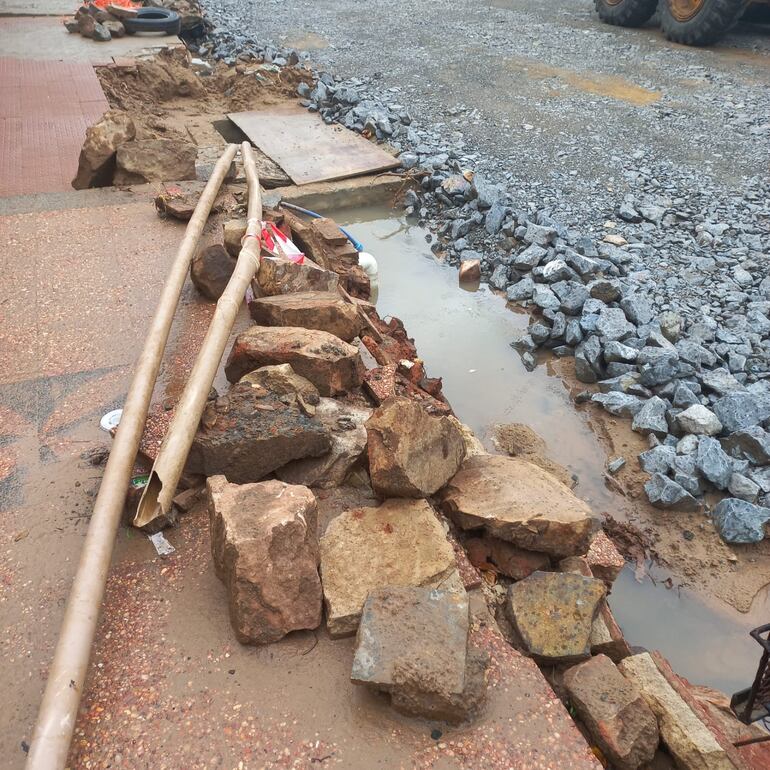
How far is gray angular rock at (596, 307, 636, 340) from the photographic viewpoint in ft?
14.6

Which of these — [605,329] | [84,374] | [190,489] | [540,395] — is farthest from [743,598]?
[84,374]

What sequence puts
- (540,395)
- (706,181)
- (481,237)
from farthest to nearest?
1. (706,181)
2. (481,237)
3. (540,395)

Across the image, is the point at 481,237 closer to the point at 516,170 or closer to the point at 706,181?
the point at 516,170

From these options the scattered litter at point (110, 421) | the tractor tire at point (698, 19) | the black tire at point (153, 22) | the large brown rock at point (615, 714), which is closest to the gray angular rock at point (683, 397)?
the large brown rock at point (615, 714)

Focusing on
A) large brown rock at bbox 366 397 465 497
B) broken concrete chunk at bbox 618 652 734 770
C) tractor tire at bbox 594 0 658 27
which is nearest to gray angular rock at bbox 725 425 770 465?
broken concrete chunk at bbox 618 652 734 770

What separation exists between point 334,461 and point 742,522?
2.12 m

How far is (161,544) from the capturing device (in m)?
2.31

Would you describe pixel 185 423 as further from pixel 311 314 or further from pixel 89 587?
pixel 311 314

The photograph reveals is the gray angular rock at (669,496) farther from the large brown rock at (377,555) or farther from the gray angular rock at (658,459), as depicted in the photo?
the large brown rock at (377,555)

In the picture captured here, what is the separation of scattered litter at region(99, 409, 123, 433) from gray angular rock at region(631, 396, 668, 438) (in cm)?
290

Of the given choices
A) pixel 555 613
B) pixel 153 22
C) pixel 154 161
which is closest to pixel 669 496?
pixel 555 613

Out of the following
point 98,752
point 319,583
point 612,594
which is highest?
point 319,583

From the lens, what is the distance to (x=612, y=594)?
3061 millimetres

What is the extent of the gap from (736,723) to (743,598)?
842 mm
